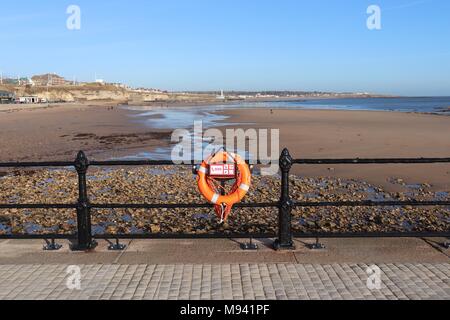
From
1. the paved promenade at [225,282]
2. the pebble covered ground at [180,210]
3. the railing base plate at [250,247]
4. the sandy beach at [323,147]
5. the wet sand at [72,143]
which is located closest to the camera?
the paved promenade at [225,282]

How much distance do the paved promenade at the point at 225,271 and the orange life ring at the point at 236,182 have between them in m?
0.51

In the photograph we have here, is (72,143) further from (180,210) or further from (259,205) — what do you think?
(259,205)

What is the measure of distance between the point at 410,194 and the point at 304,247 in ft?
19.4

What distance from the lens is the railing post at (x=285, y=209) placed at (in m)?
4.98

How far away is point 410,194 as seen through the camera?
10211 millimetres

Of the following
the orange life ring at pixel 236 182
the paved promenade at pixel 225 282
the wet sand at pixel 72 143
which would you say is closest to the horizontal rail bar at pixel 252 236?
the orange life ring at pixel 236 182

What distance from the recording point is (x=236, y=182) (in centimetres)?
522

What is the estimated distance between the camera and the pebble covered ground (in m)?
7.99

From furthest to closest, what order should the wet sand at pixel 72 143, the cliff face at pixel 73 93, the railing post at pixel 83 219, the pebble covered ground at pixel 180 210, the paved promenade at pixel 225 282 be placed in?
the cliff face at pixel 73 93, the wet sand at pixel 72 143, the pebble covered ground at pixel 180 210, the railing post at pixel 83 219, the paved promenade at pixel 225 282

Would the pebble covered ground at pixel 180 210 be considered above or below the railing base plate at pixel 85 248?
below

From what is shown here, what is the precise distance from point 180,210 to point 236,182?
4.08 m

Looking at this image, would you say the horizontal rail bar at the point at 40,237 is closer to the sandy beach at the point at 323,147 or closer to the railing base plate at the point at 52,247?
the railing base plate at the point at 52,247
